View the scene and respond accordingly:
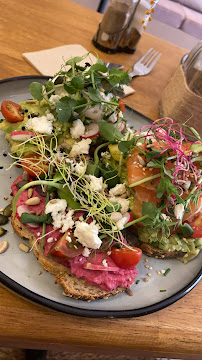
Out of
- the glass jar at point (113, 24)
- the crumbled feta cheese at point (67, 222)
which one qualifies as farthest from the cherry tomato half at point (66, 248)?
the glass jar at point (113, 24)

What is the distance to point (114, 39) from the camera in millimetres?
2578

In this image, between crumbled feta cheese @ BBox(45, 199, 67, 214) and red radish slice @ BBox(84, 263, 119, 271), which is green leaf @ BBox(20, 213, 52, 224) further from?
red radish slice @ BBox(84, 263, 119, 271)

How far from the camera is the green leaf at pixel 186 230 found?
4.78 feet

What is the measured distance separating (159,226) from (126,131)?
624mm

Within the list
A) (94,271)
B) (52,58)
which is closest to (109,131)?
(94,271)

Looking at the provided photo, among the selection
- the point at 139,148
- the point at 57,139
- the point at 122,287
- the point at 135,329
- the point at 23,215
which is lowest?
the point at 135,329

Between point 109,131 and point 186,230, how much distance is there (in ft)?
1.98

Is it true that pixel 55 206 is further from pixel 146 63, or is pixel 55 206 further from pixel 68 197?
pixel 146 63

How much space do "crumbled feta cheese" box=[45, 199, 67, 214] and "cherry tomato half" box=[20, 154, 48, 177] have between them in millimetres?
168

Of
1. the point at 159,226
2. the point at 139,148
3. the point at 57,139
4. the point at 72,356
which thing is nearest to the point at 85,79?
the point at 57,139

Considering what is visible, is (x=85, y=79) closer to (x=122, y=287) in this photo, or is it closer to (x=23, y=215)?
(x=23, y=215)

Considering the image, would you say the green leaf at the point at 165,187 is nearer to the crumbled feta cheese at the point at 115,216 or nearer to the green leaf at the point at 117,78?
the crumbled feta cheese at the point at 115,216

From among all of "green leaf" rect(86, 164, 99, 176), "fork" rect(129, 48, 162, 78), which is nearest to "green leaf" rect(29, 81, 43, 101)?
"green leaf" rect(86, 164, 99, 176)

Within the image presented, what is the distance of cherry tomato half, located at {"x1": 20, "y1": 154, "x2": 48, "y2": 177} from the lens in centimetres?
140
